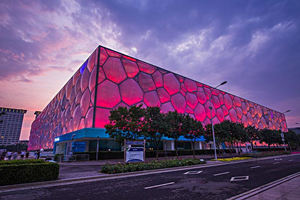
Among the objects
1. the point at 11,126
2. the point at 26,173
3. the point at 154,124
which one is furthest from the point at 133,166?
the point at 11,126

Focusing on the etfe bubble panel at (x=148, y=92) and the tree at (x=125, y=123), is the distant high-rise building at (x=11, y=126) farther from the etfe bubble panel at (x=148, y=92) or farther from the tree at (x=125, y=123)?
the tree at (x=125, y=123)

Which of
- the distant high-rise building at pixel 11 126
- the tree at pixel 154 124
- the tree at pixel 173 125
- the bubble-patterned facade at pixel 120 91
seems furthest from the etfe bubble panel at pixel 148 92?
the distant high-rise building at pixel 11 126

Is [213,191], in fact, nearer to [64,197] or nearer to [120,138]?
[64,197]

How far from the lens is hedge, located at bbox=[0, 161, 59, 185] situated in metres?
8.23

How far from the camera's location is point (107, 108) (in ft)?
100

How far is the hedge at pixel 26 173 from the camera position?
8.23m

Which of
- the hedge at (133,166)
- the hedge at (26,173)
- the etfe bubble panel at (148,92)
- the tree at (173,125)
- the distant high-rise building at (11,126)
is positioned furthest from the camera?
the distant high-rise building at (11,126)

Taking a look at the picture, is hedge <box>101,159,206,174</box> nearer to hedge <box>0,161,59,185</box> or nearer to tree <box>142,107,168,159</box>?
hedge <box>0,161,59,185</box>

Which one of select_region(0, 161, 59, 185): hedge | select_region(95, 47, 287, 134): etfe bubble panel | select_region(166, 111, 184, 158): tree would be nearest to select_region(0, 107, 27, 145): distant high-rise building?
select_region(95, 47, 287, 134): etfe bubble panel

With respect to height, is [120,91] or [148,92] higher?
[148,92]

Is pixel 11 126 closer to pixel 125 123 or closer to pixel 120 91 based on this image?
pixel 120 91

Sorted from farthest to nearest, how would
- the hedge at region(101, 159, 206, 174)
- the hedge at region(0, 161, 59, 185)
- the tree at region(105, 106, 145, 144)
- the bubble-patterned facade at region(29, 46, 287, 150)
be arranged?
the bubble-patterned facade at region(29, 46, 287, 150), the tree at region(105, 106, 145, 144), the hedge at region(101, 159, 206, 174), the hedge at region(0, 161, 59, 185)

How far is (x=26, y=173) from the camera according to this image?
883 cm

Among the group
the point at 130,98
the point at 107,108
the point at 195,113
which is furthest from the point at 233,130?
the point at 107,108
